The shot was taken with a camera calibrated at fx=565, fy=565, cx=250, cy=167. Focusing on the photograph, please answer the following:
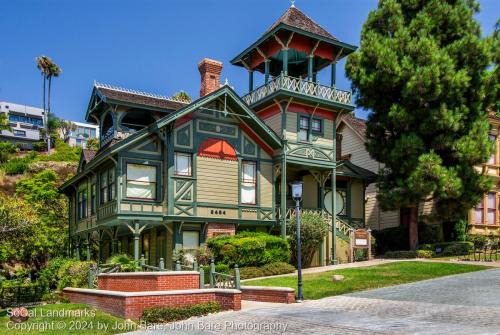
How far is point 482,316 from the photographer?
44.6ft

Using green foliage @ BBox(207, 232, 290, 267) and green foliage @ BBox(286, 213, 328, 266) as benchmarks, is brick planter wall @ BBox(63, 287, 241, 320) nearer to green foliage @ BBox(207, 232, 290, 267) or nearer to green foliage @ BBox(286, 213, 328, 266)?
green foliage @ BBox(207, 232, 290, 267)

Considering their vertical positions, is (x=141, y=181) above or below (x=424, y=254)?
above

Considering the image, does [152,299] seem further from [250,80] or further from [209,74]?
[250,80]

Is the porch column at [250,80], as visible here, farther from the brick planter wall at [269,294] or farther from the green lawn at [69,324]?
the green lawn at [69,324]

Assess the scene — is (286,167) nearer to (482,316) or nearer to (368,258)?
(368,258)

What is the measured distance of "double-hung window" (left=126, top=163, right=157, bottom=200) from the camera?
2636 centimetres

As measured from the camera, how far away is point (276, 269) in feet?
83.5

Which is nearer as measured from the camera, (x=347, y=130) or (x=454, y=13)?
(x=454, y=13)

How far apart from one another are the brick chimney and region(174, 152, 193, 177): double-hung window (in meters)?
5.37

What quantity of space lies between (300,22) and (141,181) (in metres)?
12.8

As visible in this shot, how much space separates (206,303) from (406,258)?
53.5 ft

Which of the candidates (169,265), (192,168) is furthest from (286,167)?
(169,265)

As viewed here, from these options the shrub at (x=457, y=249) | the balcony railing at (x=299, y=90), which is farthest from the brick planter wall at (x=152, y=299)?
the shrub at (x=457, y=249)

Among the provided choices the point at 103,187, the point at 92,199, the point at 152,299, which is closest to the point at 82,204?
the point at 92,199
